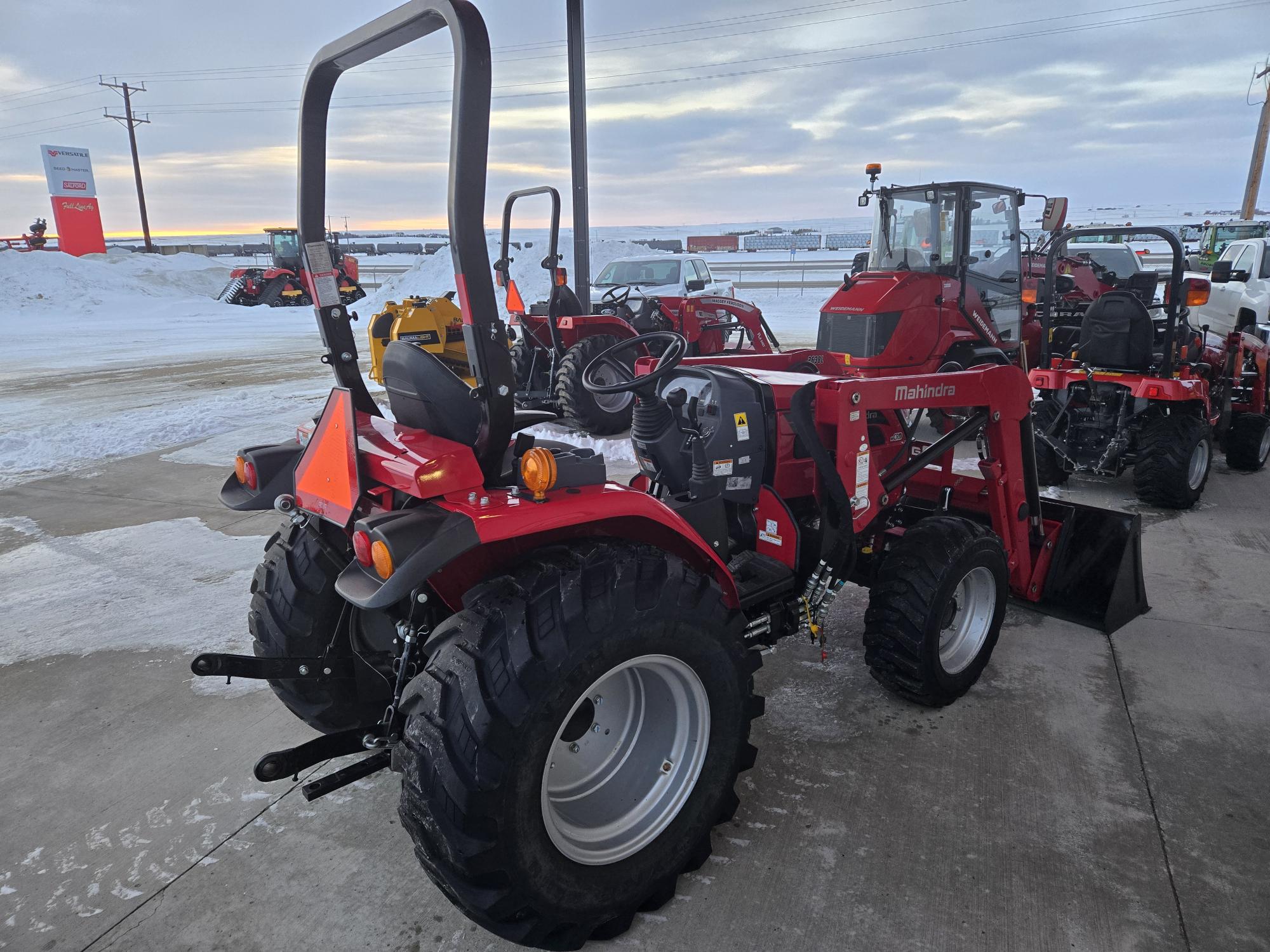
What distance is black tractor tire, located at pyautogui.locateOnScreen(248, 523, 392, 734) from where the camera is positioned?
2611 millimetres

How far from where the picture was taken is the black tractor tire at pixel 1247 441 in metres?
6.70

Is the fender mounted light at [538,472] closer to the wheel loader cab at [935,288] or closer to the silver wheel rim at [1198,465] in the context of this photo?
the silver wheel rim at [1198,465]

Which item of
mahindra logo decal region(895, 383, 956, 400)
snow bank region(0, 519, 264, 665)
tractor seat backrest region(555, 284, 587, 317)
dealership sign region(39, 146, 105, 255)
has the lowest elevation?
snow bank region(0, 519, 264, 665)

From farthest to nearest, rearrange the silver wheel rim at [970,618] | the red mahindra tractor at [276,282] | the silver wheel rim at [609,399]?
the red mahindra tractor at [276,282]
the silver wheel rim at [609,399]
the silver wheel rim at [970,618]

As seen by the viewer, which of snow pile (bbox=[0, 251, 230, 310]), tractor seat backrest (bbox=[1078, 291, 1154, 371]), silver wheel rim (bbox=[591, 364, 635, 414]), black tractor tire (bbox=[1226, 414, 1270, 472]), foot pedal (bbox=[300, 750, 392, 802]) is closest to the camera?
foot pedal (bbox=[300, 750, 392, 802])

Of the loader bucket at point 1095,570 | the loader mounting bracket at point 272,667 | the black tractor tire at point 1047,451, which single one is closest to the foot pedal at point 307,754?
the loader mounting bracket at point 272,667

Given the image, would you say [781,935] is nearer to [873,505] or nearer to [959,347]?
[873,505]

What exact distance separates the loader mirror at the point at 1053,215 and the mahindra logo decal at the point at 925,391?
6.80 m

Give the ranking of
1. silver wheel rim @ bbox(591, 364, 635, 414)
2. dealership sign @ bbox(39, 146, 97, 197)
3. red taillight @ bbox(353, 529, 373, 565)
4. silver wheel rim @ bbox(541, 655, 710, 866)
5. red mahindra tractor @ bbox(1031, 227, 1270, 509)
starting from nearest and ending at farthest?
red taillight @ bbox(353, 529, 373, 565), silver wheel rim @ bbox(541, 655, 710, 866), red mahindra tractor @ bbox(1031, 227, 1270, 509), silver wheel rim @ bbox(591, 364, 635, 414), dealership sign @ bbox(39, 146, 97, 197)

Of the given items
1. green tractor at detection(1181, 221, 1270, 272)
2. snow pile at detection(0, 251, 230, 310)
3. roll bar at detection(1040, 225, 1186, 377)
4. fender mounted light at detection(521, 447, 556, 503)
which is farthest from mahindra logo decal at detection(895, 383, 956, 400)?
snow pile at detection(0, 251, 230, 310)

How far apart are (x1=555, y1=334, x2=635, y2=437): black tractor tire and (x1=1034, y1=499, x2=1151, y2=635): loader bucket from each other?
476cm

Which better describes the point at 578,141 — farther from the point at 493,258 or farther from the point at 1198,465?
the point at 493,258

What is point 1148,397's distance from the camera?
587cm

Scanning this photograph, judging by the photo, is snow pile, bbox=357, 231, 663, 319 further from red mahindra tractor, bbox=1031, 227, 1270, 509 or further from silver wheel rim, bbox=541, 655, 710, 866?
silver wheel rim, bbox=541, 655, 710, 866
